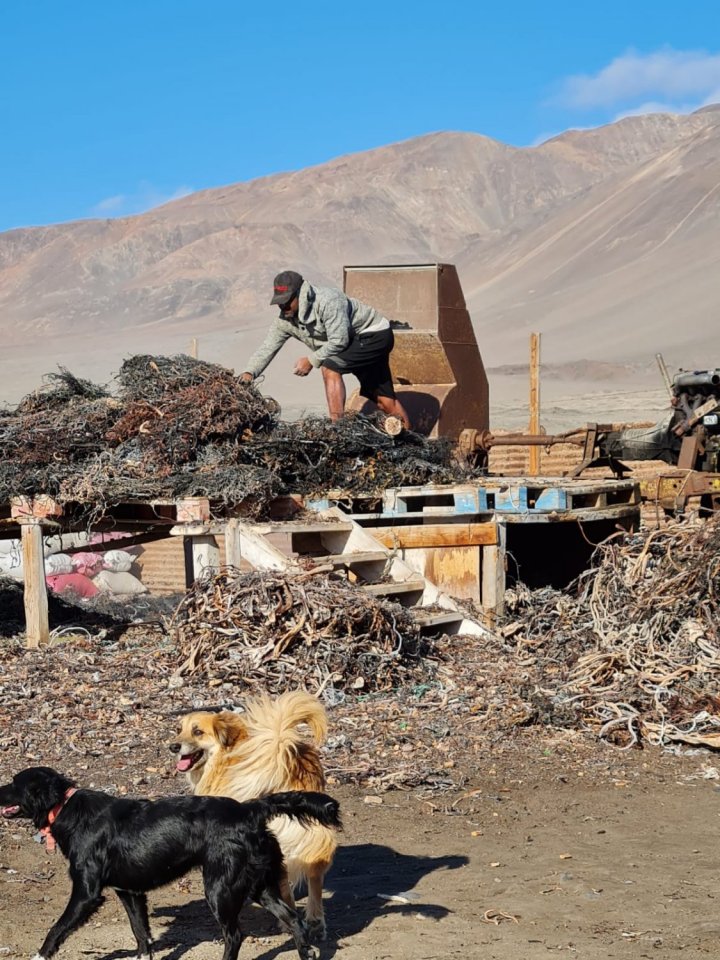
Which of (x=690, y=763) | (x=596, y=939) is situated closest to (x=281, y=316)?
(x=690, y=763)

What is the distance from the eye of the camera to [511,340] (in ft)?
241

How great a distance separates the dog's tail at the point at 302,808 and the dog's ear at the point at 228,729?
49cm

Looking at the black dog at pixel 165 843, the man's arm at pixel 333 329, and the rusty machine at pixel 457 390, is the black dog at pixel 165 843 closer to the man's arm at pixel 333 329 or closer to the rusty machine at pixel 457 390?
the man's arm at pixel 333 329

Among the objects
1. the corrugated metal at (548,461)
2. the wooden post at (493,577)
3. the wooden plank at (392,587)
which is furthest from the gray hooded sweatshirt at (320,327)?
the corrugated metal at (548,461)

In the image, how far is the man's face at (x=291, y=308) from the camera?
11.6 meters

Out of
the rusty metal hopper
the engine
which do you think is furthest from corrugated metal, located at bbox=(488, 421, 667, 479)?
the engine

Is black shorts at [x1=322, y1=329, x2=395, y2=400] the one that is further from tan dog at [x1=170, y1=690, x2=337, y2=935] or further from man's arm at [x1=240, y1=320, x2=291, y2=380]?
tan dog at [x1=170, y1=690, x2=337, y2=935]

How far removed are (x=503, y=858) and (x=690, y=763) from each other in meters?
1.96

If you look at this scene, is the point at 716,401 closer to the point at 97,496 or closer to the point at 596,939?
the point at 97,496

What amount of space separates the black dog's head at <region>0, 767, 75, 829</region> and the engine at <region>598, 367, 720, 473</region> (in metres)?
8.30

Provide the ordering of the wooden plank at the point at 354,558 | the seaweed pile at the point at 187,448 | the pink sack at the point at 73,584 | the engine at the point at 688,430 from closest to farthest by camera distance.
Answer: the wooden plank at the point at 354,558
the seaweed pile at the point at 187,448
the engine at the point at 688,430
the pink sack at the point at 73,584

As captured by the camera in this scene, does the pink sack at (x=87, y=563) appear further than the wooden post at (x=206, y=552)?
Yes

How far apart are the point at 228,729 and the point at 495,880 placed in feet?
4.34

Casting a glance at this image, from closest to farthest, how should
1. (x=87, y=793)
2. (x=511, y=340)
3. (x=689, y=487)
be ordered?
(x=87, y=793) < (x=689, y=487) < (x=511, y=340)
